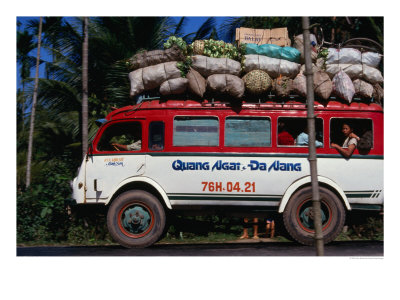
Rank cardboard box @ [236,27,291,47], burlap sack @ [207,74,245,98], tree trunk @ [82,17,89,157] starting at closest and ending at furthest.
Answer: burlap sack @ [207,74,245,98] → cardboard box @ [236,27,291,47] → tree trunk @ [82,17,89,157]

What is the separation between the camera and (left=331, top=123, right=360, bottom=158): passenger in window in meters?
7.93

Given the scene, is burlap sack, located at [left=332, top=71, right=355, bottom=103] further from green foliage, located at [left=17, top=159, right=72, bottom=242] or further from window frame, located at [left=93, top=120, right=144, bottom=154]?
green foliage, located at [left=17, top=159, right=72, bottom=242]

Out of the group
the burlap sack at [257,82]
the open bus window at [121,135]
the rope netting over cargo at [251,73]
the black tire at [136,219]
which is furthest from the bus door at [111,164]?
the burlap sack at [257,82]

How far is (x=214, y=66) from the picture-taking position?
7988 millimetres

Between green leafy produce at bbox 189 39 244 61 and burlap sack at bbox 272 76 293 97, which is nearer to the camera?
burlap sack at bbox 272 76 293 97

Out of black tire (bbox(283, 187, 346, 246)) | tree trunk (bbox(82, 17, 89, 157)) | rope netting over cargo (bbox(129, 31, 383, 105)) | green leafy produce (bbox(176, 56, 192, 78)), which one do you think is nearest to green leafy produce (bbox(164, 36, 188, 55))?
rope netting over cargo (bbox(129, 31, 383, 105))

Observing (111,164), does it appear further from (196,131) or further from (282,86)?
(282,86)

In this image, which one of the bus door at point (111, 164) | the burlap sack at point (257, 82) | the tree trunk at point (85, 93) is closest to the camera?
the burlap sack at point (257, 82)

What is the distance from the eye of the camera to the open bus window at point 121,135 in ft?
27.0

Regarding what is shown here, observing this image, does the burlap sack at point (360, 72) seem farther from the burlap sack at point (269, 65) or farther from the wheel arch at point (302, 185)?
the wheel arch at point (302, 185)

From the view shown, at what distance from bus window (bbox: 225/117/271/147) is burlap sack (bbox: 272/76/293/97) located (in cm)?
49

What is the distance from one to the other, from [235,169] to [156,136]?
4.67ft

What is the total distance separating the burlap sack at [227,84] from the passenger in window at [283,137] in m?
0.86

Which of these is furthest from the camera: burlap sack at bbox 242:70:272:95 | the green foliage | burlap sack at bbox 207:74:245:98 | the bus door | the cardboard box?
the green foliage
